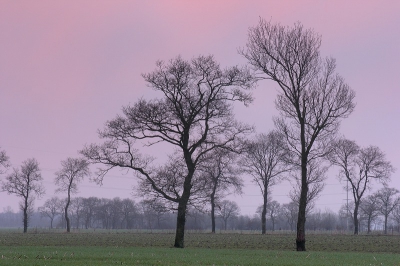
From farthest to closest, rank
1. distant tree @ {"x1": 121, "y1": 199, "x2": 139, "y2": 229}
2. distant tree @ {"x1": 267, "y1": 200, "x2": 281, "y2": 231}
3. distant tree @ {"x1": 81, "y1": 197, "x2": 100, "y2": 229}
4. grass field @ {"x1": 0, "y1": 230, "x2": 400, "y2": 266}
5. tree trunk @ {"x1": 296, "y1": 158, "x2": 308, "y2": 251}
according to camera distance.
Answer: distant tree @ {"x1": 81, "y1": 197, "x2": 100, "y2": 229}, distant tree @ {"x1": 121, "y1": 199, "x2": 139, "y2": 229}, distant tree @ {"x1": 267, "y1": 200, "x2": 281, "y2": 231}, tree trunk @ {"x1": 296, "y1": 158, "x2": 308, "y2": 251}, grass field @ {"x1": 0, "y1": 230, "x2": 400, "y2": 266}

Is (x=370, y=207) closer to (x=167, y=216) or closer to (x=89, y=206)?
(x=167, y=216)

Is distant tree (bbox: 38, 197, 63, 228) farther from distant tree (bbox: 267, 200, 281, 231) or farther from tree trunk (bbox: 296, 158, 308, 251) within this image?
tree trunk (bbox: 296, 158, 308, 251)

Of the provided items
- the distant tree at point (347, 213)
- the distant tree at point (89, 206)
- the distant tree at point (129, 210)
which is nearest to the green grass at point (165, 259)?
the distant tree at point (347, 213)

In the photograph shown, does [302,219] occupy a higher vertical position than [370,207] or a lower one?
higher

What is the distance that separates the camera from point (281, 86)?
35.7 m

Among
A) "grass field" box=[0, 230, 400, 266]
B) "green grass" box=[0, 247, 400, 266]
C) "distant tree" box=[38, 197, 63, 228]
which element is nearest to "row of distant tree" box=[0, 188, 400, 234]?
"distant tree" box=[38, 197, 63, 228]

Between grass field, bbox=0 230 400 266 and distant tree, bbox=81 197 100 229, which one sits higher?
grass field, bbox=0 230 400 266

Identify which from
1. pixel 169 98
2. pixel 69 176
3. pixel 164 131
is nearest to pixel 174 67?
pixel 169 98

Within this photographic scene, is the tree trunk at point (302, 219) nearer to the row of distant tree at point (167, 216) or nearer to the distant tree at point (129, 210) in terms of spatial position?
the row of distant tree at point (167, 216)

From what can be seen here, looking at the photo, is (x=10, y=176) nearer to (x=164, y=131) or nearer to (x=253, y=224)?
(x=164, y=131)

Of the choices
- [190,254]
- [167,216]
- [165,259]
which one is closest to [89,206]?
[167,216]

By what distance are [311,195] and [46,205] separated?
126 m

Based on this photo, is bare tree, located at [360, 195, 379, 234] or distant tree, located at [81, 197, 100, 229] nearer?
bare tree, located at [360, 195, 379, 234]

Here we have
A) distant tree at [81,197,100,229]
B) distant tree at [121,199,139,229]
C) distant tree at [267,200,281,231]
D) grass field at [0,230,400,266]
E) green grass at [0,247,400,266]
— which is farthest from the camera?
distant tree at [81,197,100,229]
